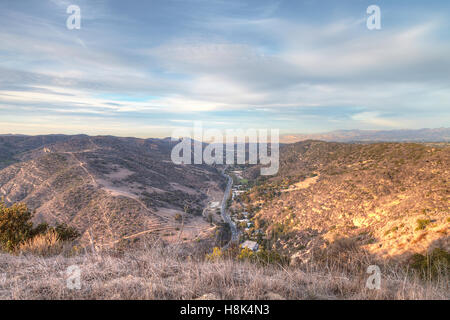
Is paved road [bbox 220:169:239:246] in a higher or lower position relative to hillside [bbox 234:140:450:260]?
lower

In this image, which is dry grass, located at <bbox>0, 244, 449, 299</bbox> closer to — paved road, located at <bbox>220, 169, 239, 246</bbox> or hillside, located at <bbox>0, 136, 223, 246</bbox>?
hillside, located at <bbox>0, 136, 223, 246</bbox>

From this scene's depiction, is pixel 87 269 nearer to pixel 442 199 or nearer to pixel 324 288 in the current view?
pixel 324 288

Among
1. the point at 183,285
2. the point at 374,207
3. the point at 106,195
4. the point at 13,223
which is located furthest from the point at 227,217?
the point at 183,285

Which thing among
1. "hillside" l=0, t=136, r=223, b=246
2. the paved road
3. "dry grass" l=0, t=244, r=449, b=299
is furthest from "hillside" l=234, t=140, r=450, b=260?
"hillside" l=0, t=136, r=223, b=246

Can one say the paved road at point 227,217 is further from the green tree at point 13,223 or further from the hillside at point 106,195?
the green tree at point 13,223

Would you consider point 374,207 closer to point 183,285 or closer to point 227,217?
point 183,285
